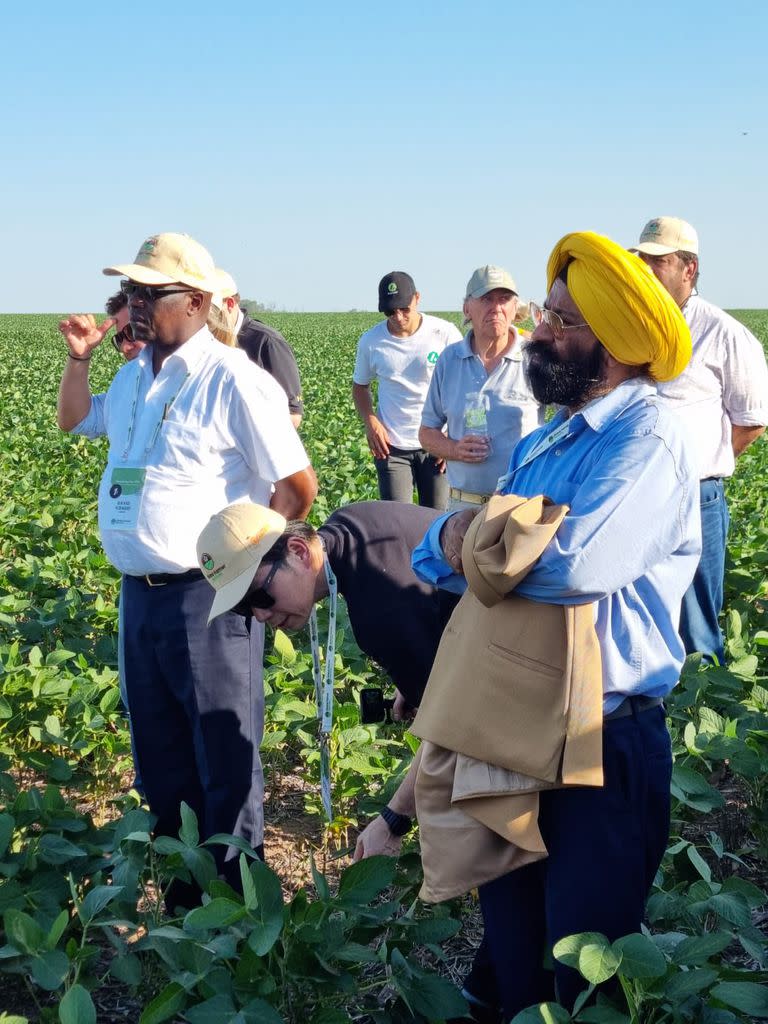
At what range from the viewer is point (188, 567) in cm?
279

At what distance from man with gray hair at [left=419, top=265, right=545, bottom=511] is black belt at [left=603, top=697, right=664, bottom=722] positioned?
7.84 ft

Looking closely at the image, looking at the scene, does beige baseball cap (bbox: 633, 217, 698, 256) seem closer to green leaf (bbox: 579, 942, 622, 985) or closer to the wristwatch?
the wristwatch

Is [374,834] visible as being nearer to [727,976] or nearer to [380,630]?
[380,630]

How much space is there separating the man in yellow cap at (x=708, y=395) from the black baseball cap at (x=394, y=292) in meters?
2.00

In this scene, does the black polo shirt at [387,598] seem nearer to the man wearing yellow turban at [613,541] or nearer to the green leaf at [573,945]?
the man wearing yellow turban at [613,541]

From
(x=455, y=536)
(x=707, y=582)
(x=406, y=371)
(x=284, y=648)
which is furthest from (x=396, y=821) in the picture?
(x=406, y=371)

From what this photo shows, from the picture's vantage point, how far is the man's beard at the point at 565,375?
1.90 metres

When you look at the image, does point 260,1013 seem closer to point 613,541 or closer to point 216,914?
point 216,914

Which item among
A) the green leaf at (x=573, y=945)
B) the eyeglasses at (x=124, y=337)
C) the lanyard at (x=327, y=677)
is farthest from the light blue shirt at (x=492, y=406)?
the green leaf at (x=573, y=945)

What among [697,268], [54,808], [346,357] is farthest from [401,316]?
[346,357]

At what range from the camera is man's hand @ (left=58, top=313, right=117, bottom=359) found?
3.40m

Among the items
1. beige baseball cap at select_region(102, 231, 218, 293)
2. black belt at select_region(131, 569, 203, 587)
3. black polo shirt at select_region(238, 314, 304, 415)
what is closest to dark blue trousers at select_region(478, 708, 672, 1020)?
black belt at select_region(131, 569, 203, 587)

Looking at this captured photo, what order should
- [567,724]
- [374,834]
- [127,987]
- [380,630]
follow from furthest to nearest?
[127,987] → [380,630] → [374,834] → [567,724]

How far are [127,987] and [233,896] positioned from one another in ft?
2.67
